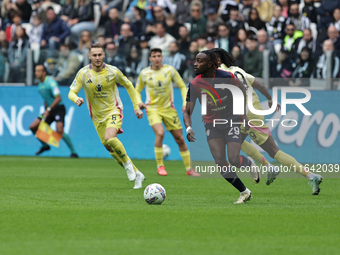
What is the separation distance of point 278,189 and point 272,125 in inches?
207

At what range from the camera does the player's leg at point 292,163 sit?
370 inches

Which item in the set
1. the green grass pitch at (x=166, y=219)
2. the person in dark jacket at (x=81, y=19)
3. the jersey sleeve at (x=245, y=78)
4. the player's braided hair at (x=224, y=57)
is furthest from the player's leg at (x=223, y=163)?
the person in dark jacket at (x=81, y=19)

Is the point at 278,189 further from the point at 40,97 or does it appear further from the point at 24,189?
the point at 40,97

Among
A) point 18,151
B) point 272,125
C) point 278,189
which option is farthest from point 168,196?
point 18,151

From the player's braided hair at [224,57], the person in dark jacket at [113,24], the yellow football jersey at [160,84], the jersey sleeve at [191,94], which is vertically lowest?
the yellow football jersey at [160,84]

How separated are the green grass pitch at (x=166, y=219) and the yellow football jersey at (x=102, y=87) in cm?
131

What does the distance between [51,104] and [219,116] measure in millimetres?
10256

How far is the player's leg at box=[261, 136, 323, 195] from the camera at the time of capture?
9398 millimetres

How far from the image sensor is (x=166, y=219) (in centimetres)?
680

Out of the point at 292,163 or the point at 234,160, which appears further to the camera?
the point at 292,163

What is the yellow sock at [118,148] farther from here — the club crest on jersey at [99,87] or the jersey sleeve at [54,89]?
the jersey sleeve at [54,89]

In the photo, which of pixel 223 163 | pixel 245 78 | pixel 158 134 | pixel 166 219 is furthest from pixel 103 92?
pixel 166 219

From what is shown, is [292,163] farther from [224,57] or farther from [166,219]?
[166,219]

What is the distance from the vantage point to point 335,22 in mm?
16516
